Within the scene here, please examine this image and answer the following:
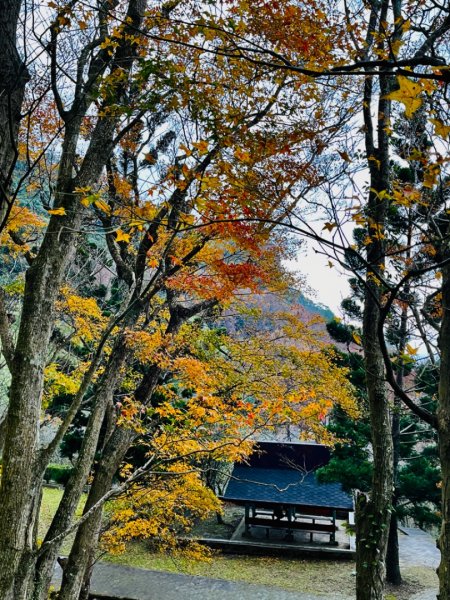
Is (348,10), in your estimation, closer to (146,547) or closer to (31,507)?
(31,507)

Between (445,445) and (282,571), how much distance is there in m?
10.3

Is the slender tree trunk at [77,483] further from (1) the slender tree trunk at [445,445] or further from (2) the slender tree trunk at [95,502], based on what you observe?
(1) the slender tree trunk at [445,445]

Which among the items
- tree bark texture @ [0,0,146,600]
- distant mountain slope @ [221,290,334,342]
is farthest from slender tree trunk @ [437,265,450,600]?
distant mountain slope @ [221,290,334,342]

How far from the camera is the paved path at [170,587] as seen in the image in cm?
913

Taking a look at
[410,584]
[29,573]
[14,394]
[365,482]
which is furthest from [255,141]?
[410,584]

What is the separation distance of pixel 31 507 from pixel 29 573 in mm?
469

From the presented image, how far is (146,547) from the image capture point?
12.2 m

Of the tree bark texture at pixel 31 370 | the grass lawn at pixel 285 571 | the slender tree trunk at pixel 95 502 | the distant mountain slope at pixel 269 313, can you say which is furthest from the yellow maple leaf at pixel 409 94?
the grass lawn at pixel 285 571

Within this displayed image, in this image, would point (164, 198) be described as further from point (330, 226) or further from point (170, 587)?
point (170, 587)

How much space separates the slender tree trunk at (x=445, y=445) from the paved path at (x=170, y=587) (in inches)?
312

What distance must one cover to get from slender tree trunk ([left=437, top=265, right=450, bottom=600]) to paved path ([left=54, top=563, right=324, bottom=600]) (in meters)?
7.92

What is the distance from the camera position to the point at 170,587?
379 inches

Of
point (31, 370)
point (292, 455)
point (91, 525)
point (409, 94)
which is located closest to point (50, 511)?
point (292, 455)

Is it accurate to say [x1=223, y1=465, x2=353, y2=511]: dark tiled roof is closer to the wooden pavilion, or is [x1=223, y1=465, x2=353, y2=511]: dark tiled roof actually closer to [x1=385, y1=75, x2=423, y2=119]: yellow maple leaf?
the wooden pavilion
